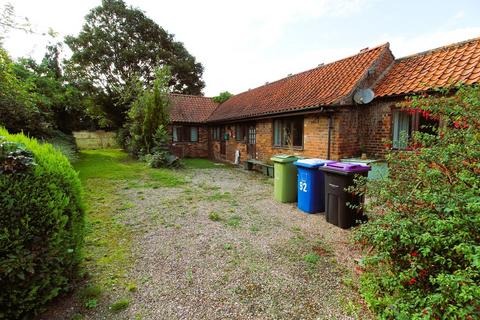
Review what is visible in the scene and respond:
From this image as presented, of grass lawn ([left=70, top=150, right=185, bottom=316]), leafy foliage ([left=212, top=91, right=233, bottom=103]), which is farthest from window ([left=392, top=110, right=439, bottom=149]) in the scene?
leafy foliage ([left=212, top=91, right=233, bottom=103])

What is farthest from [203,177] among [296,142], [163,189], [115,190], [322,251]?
[322,251]

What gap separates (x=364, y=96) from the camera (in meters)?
7.82

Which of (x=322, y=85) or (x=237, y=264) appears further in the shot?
(x=322, y=85)

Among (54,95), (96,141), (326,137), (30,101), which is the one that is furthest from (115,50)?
(326,137)

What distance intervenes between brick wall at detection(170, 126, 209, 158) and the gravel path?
12.3 meters

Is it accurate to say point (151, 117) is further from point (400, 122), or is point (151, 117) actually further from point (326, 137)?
point (400, 122)

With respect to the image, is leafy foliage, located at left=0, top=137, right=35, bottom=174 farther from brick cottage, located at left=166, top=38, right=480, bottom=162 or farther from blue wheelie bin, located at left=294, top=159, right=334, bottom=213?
brick cottage, located at left=166, top=38, right=480, bottom=162

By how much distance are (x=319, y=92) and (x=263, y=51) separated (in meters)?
7.01

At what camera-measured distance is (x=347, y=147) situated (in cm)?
817

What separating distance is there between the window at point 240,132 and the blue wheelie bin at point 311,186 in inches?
331

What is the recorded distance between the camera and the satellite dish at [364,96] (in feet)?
25.4

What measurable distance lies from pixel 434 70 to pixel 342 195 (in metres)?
5.87

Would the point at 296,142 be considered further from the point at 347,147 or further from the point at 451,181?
the point at 451,181

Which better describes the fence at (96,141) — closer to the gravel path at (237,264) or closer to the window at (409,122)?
the gravel path at (237,264)
